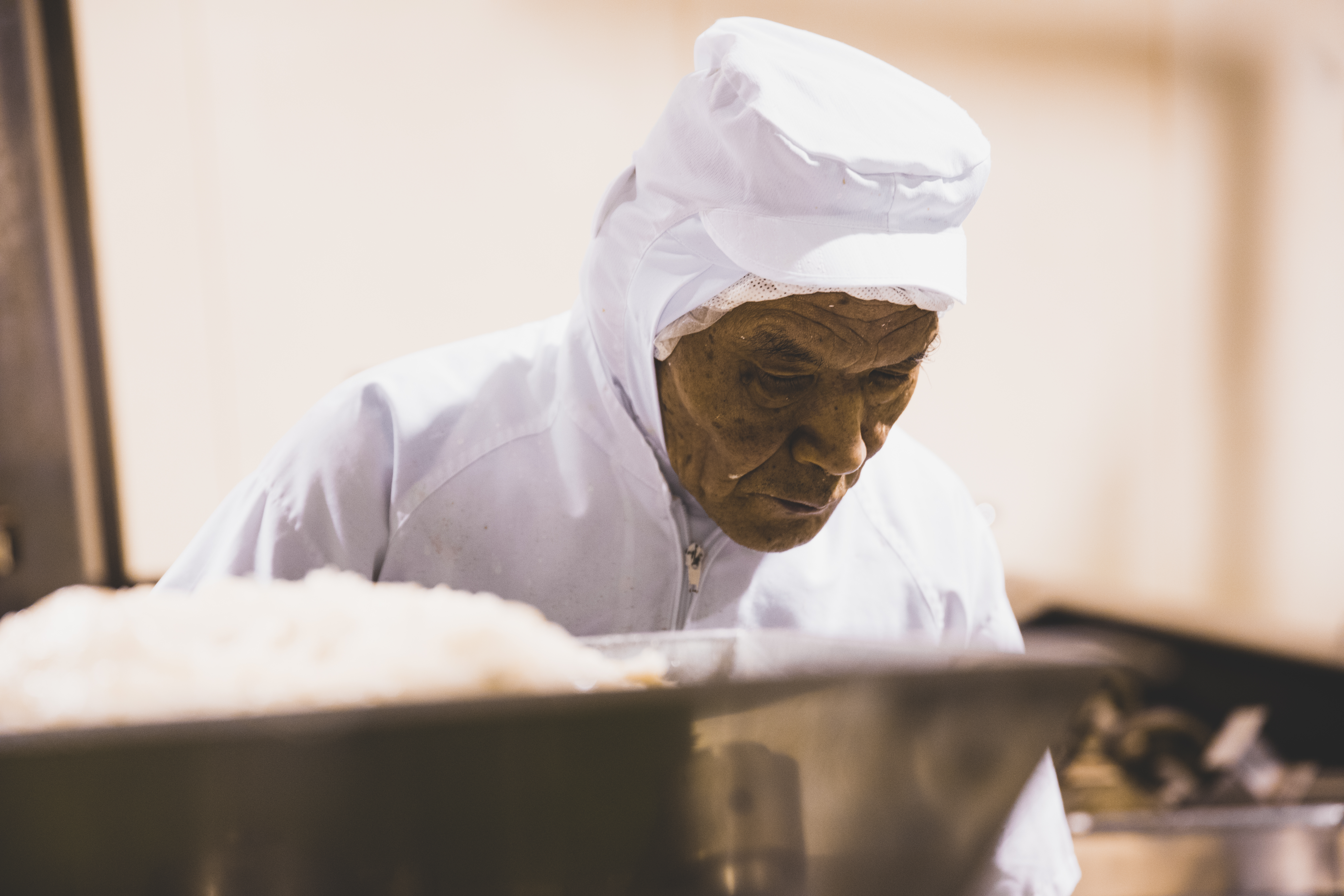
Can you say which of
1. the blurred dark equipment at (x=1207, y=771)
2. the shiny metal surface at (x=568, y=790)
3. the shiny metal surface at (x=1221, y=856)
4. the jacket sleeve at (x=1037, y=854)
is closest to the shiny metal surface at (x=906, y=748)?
the shiny metal surface at (x=568, y=790)

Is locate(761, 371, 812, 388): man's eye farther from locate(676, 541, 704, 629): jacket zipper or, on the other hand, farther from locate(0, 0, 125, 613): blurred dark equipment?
locate(0, 0, 125, 613): blurred dark equipment

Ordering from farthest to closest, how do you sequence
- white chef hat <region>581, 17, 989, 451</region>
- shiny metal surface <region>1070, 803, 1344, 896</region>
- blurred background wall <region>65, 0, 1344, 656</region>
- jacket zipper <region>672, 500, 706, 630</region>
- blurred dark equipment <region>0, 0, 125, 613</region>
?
1. blurred background wall <region>65, 0, 1344, 656</region>
2. blurred dark equipment <region>0, 0, 125, 613</region>
3. shiny metal surface <region>1070, 803, 1344, 896</region>
4. jacket zipper <region>672, 500, 706, 630</region>
5. white chef hat <region>581, 17, 989, 451</region>

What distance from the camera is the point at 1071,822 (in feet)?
5.82

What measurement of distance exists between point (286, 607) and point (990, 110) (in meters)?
2.68

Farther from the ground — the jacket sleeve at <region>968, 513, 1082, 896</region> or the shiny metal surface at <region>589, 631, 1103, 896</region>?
the shiny metal surface at <region>589, 631, 1103, 896</region>

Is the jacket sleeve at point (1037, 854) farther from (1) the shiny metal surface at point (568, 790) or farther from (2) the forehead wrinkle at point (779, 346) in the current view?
(1) the shiny metal surface at point (568, 790)

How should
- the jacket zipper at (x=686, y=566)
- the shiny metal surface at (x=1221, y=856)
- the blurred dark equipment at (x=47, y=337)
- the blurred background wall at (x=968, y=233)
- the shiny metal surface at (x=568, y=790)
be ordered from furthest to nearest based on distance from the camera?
the blurred background wall at (x=968, y=233)
the blurred dark equipment at (x=47, y=337)
the shiny metal surface at (x=1221, y=856)
the jacket zipper at (x=686, y=566)
the shiny metal surface at (x=568, y=790)

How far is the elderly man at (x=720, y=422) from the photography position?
76 cm

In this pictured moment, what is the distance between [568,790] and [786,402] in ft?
1.68

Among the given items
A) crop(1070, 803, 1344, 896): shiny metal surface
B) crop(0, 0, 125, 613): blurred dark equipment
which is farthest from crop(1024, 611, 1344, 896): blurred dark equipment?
crop(0, 0, 125, 613): blurred dark equipment

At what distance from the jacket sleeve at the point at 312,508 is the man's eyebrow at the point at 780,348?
37 cm

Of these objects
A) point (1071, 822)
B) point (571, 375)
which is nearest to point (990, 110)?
point (1071, 822)

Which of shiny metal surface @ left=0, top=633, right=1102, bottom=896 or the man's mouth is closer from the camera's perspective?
A: shiny metal surface @ left=0, top=633, right=1102, bottom=896

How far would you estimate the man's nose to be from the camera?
83 cm
